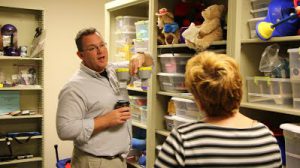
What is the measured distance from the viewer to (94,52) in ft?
6.18

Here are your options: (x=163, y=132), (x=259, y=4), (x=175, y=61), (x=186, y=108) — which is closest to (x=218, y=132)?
(x=259, y=4)

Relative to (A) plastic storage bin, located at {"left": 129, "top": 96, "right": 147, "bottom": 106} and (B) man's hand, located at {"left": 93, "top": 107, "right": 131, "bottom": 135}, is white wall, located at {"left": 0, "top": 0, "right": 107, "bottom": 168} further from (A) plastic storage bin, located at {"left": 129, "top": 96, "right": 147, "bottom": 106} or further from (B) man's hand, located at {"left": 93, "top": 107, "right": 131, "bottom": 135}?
Result: (B) man's hand, located at {"left": 93, "top": 107, "right": 131, "bottom": 135}

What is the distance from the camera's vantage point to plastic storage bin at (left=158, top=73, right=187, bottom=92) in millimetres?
2453

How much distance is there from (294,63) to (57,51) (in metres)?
3.13

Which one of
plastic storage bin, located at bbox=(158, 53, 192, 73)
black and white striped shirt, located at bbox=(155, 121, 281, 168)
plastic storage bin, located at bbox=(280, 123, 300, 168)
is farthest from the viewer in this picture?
plastic storage bin, located at bbox=(158, 53, 192, 73)

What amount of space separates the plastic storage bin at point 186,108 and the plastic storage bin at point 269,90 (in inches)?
18.9

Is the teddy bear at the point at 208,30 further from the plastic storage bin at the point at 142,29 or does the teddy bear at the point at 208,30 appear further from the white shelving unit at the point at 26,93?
the white shelving unit at the point at 26,93

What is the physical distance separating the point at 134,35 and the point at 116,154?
61.9 inches

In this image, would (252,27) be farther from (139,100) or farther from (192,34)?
(139,100)

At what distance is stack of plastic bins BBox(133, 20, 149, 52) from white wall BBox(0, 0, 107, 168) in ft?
4.87

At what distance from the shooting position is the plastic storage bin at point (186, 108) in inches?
90.9

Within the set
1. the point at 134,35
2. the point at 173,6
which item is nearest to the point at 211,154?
the point at 173,6

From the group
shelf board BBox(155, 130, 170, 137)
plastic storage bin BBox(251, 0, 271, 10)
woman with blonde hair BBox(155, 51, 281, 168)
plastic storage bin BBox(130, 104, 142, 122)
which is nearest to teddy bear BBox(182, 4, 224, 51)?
plastic storage bin BBox(251, 0, 271, 10)

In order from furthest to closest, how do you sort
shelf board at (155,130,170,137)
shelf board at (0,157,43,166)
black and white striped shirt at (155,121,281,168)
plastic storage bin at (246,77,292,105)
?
shelf board at (0,157,43,166) → shelf board at (155,130,170,137) → plastic storage bin at (246,77,292,105) → black and white striped shirt at (155,121,281,168)
